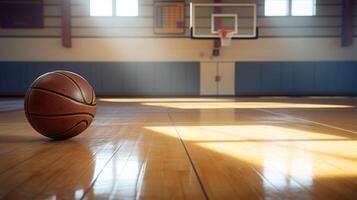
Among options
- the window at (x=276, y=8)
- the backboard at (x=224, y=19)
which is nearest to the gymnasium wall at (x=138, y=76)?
the backboard at (x=224, y=19)

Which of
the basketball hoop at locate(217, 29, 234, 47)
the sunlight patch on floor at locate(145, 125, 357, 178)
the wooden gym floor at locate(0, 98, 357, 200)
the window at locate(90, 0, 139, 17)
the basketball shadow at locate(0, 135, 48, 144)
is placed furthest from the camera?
the window at locate(90, 0, 139, 17)

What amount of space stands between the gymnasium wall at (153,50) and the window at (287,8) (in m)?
0.23

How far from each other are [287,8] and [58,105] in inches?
554

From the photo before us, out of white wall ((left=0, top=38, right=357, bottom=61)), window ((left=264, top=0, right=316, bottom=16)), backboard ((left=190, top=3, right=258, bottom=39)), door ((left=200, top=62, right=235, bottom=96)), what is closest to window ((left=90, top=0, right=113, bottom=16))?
white wall ((left=0, top=38, right=357, bottom=61))

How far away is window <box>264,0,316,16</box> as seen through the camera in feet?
51.6

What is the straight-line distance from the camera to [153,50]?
15.8 m

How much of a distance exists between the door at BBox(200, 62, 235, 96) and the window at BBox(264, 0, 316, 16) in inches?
108

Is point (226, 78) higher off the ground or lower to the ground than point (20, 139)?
higher

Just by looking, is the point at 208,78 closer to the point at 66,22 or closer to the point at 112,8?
the point at 112,8

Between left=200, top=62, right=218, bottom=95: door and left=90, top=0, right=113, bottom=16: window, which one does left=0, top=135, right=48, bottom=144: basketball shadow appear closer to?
left=90, top=0, right=113, bottom=16: window

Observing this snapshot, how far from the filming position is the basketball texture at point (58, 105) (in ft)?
11.3

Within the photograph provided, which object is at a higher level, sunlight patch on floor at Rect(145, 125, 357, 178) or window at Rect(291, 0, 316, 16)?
window at Rect(291, 0, 316, 16)

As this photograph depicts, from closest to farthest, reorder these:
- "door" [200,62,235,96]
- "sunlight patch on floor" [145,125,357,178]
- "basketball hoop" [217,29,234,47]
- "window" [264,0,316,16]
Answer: "sunlight patch on floor" [145,125,357,178] < "basketball hoop" [217,29,234,47] < "window" [264,0,316,16] < "door" [200,62,235,96]

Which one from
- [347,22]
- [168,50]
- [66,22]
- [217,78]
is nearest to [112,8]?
[66,22]
